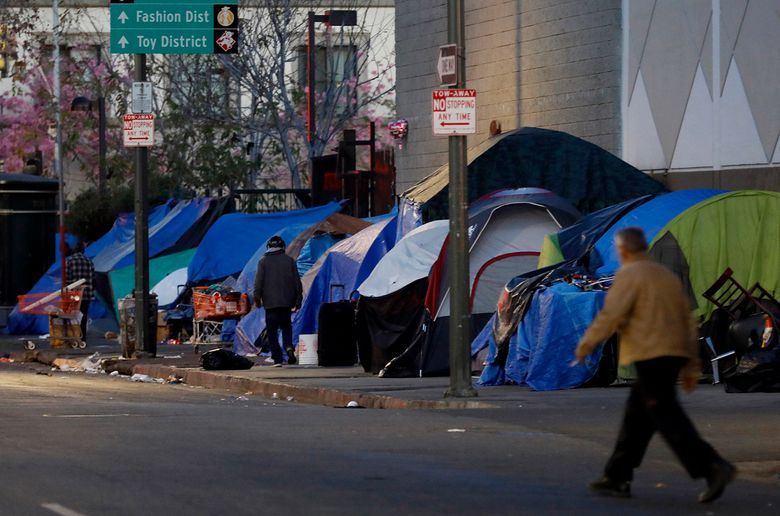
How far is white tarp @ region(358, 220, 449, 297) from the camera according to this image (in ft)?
69.2

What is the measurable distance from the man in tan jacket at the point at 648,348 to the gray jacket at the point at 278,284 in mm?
13338

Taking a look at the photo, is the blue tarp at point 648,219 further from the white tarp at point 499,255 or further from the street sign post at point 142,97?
the street sign post at point 142,97

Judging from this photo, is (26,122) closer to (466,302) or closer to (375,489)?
(466,302)

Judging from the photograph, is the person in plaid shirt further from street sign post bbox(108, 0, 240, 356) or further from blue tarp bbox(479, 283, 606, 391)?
blue tarp bbox(479, 283, 606, 391)

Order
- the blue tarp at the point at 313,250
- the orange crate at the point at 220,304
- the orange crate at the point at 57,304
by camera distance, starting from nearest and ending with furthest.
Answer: the orange crate at the point at 220,304 → the blue tarp at the point at 313,250 → the orange crate at the point at 57,304

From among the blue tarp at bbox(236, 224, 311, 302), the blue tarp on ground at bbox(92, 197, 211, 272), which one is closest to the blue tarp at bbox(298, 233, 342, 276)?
the blue tarp at bbox(236, 224, 311, 302)

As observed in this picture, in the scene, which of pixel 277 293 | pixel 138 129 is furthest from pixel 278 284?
pixel 138 129

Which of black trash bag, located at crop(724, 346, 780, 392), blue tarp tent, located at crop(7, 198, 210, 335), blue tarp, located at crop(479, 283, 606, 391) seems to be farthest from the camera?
blue tarp tent, located at crop(7, 198, 210, 335)

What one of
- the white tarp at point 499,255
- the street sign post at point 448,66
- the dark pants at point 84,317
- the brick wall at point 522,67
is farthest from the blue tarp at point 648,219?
the dark pants at point 84,317

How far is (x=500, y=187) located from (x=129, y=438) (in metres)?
10.8

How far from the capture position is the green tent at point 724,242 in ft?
60.7

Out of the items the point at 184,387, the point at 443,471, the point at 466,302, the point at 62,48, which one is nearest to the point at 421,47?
the point at 184,387

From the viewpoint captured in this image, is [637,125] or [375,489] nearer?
[375,489]

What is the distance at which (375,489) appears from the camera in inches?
408
